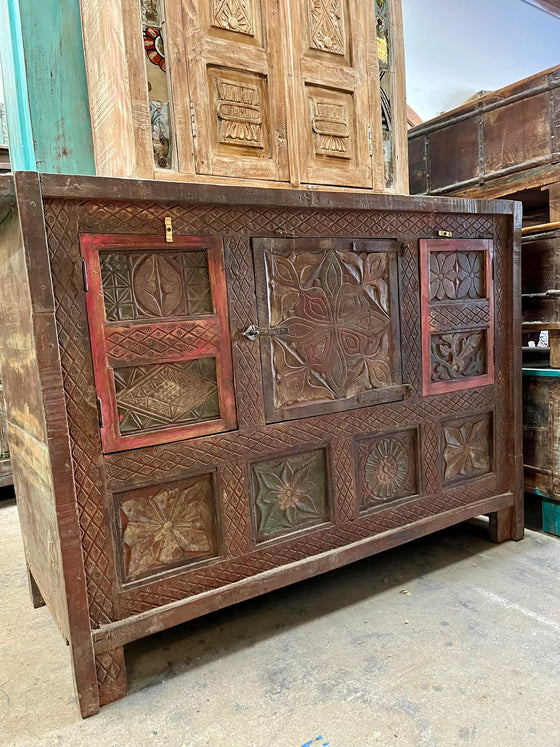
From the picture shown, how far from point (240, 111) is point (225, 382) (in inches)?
38.6

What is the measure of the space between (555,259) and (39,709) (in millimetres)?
2529

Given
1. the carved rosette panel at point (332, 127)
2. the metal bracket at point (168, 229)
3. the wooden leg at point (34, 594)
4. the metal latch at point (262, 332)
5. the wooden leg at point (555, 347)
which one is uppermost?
the carved rosette panel at point (332, 127)

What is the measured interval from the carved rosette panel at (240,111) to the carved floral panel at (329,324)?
48 cm

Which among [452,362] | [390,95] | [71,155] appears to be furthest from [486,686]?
[71,155]

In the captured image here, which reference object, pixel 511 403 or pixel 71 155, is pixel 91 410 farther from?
pixel 511 403

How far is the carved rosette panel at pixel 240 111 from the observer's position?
1660 mm

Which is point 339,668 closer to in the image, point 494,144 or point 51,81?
point 51,81

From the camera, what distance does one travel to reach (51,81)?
1952mm

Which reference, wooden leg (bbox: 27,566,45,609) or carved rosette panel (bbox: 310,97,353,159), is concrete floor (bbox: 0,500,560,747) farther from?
carved rosette panel (bbox: 310,97,353,159)

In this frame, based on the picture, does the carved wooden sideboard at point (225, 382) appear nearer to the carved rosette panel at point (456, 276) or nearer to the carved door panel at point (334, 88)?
the carved rosette panel at point (456, 276)

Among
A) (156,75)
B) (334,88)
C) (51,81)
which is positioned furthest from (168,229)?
(51,81)

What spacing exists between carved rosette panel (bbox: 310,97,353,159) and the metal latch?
30.5 inches

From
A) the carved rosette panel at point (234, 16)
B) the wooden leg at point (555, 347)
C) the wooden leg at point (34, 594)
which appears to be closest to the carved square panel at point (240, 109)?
the carved rosette panel at point (234, 16)

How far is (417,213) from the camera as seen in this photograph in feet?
5.94
